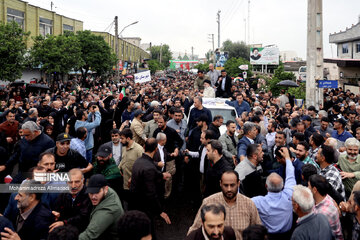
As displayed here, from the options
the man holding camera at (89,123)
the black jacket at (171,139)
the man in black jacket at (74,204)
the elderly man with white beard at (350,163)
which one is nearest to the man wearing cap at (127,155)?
the black jacket at (171,139)

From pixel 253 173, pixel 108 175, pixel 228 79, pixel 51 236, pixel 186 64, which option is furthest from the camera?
pixel 186 64

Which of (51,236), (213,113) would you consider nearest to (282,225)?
(51,236)

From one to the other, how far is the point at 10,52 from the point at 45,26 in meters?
18.7

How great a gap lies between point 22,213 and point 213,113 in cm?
699

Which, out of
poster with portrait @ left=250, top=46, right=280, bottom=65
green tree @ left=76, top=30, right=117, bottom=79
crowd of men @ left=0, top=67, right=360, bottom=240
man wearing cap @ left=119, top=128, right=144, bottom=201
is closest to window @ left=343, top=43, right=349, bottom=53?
poster with portrait @ left=250, top=46, right=280, bottom=65

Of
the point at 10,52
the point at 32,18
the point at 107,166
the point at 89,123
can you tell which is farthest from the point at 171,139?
the point at 32,18

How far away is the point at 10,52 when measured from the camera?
62.8 ft

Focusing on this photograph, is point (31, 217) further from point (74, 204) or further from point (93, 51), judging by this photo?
point (93, 51)

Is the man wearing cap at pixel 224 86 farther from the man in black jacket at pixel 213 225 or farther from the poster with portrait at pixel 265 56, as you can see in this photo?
the poster with portrait at pixel 265 56

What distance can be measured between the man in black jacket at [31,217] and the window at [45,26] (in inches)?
1404

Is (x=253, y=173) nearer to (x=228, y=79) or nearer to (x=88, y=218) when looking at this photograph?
(x=88, y=218)

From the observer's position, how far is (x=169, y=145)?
7359 millimetres

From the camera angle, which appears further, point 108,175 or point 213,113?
point 213,113

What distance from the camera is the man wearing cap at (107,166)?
17.0 ft
